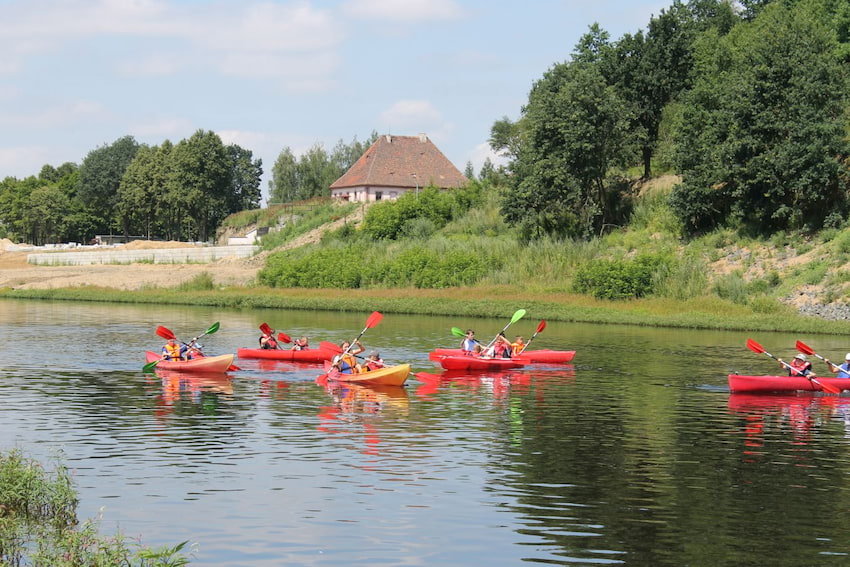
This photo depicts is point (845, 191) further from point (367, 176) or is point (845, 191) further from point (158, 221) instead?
point (158, 221)

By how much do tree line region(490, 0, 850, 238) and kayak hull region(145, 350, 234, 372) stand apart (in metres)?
34.8

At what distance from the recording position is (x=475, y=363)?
114ft

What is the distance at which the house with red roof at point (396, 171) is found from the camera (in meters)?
100

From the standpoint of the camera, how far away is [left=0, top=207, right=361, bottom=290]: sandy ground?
7750cm

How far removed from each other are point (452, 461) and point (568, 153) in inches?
1809

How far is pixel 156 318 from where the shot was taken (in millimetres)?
55312

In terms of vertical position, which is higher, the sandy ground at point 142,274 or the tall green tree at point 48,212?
the tall green tree at point 48,212

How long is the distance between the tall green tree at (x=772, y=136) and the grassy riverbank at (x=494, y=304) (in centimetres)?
769

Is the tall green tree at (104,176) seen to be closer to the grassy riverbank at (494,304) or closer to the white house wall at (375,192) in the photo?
the white house wall at (375,192)

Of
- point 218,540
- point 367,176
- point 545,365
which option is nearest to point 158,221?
point 367,176

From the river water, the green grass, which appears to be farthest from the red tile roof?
the green grass

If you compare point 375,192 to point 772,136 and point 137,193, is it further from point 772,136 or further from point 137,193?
point 772,136

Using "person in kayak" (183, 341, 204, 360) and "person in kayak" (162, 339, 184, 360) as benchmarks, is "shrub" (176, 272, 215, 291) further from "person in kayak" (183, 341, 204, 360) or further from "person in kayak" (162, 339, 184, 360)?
"person in kayak" (162, 339, 184, 360)

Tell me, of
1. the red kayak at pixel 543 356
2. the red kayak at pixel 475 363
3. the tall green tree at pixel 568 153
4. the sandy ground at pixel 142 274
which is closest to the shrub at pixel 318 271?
the sandy ground at pixel 142 274
